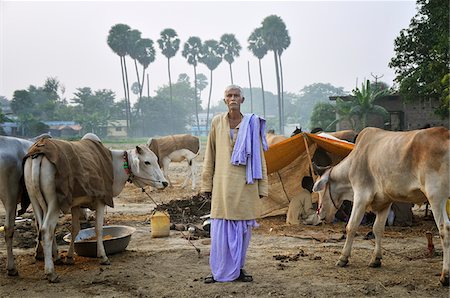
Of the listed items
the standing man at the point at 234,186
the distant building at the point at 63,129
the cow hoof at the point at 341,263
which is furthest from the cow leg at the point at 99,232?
the distant building at the point at 63,129

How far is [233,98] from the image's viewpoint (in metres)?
5.02

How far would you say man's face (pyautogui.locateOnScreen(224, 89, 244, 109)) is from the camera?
5.01 metres

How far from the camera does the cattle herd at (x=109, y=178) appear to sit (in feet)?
15.6

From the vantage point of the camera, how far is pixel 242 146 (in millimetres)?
4883

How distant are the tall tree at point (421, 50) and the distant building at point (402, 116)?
13.4ft

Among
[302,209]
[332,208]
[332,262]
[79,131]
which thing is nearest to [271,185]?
[302,209]

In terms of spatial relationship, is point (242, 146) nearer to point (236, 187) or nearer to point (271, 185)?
point (236, 187)

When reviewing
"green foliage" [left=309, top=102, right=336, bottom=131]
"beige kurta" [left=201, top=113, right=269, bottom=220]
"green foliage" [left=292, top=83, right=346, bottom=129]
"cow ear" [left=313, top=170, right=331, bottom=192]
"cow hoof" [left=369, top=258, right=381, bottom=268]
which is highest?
"green foliage" [left=292, top=83, right=346, bottom=129]

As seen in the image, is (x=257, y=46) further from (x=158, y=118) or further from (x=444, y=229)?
(x=444, y=229)

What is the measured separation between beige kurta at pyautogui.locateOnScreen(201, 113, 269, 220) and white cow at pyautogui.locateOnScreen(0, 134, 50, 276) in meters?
2.40

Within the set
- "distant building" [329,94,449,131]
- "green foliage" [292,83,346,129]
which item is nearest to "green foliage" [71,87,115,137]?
"distant building" [329,94,449,131]

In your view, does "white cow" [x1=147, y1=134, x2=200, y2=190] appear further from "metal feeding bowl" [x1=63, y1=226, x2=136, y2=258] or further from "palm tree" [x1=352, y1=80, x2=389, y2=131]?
"palm tree" [x1=352, y1=80, x2=389, y2=131]

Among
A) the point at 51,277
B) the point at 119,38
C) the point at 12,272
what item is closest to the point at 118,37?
the point at 119,38

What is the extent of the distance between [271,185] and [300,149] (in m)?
1.11
